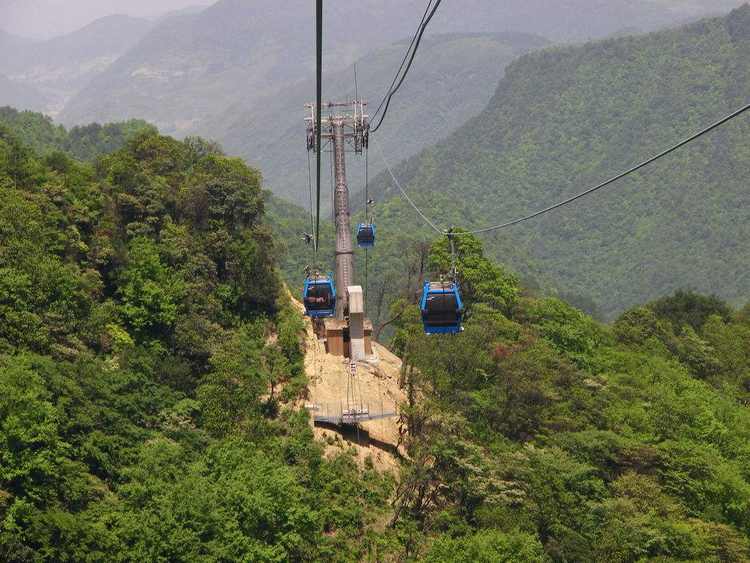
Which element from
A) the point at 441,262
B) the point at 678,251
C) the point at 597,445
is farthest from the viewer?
the point at 678,251

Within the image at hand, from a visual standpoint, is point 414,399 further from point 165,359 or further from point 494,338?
point 165,359

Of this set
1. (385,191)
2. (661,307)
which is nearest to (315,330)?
(661,307)

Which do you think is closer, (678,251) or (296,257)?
(296,257)

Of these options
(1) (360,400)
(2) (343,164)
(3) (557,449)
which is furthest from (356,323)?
(3) (557,449)

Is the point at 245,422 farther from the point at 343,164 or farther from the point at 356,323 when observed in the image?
the point at 343,164

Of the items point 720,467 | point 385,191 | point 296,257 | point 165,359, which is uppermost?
point 385,191

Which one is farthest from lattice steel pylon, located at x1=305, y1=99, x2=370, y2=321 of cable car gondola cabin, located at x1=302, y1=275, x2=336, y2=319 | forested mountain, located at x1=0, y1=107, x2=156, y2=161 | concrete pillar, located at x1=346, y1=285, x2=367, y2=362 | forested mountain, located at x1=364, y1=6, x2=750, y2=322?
forested mountain, located at x1=364, y1=6, x2=750, y2=322
